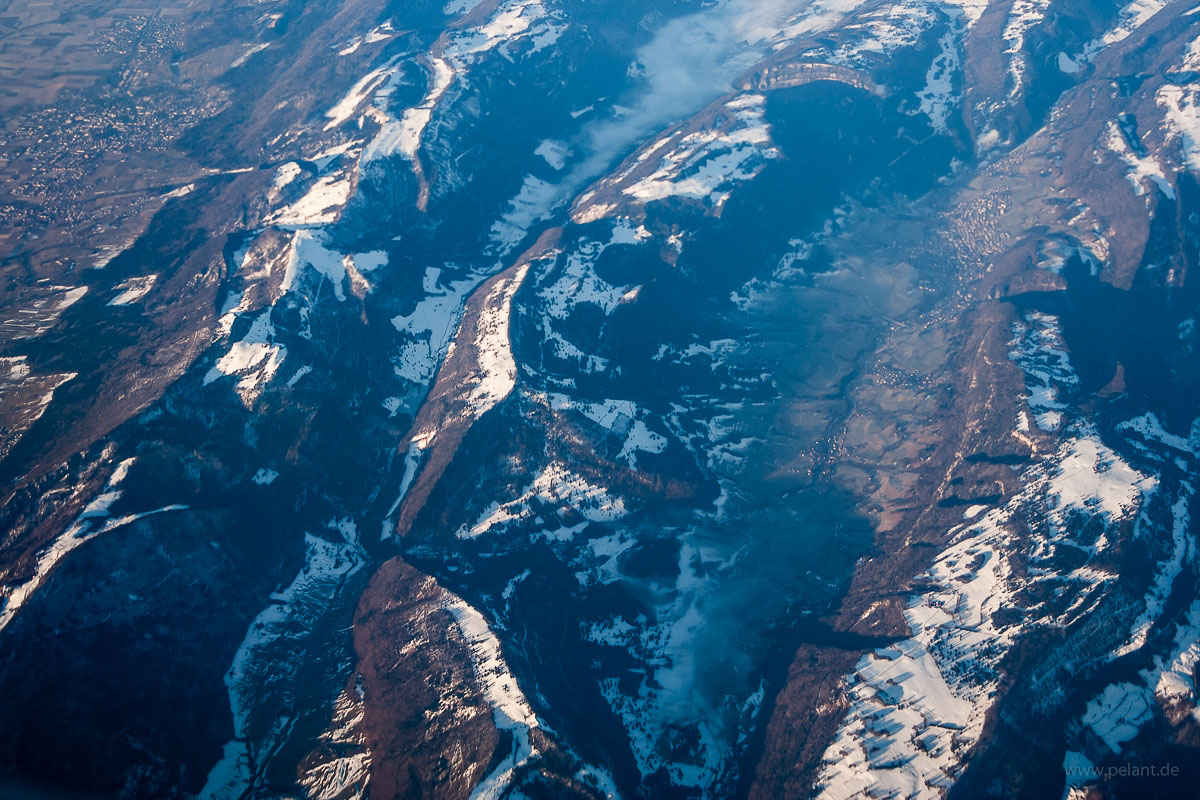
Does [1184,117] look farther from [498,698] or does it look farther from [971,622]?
[498,698]

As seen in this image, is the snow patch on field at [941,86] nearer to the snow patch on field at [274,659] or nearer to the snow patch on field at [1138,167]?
the snow patch on field at [1138,167]

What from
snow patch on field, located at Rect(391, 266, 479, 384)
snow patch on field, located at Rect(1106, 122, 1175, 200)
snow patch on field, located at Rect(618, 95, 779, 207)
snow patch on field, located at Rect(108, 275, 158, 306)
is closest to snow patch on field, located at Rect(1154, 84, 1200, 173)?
snow patch on field, located at Rect(1106, 122, 1175, 200)

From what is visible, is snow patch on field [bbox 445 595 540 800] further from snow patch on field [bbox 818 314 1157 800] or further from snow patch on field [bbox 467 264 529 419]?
snow patch on field [bbox 467 264 529 419]

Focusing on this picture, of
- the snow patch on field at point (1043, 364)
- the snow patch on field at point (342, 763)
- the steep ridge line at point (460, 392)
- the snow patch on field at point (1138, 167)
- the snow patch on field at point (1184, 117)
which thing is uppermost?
the snow patch on field at point (1184, 117)

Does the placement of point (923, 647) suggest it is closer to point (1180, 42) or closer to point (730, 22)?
point (1180, 42)

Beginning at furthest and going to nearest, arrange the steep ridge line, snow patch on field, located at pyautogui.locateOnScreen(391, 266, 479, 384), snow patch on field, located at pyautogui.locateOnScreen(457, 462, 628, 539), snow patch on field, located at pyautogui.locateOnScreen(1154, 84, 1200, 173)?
1. snow patch on field, located at pyautogui.locateOnScreen(1154, 84, 1200, 173)
2. snow patch on field, located at pyautogui.locateOnScreen(391, 266, 479, 384)
3. the steep ridge line
4. snow patch on field, located at pyautogui.locateOnScreen(457, 462, 628, 539)

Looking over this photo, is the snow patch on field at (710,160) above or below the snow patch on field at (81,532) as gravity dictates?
above

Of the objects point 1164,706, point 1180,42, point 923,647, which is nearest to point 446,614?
point 923,647

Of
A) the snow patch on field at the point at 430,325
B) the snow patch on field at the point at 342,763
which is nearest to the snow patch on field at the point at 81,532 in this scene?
the snow patch on field at the point at 342,763
